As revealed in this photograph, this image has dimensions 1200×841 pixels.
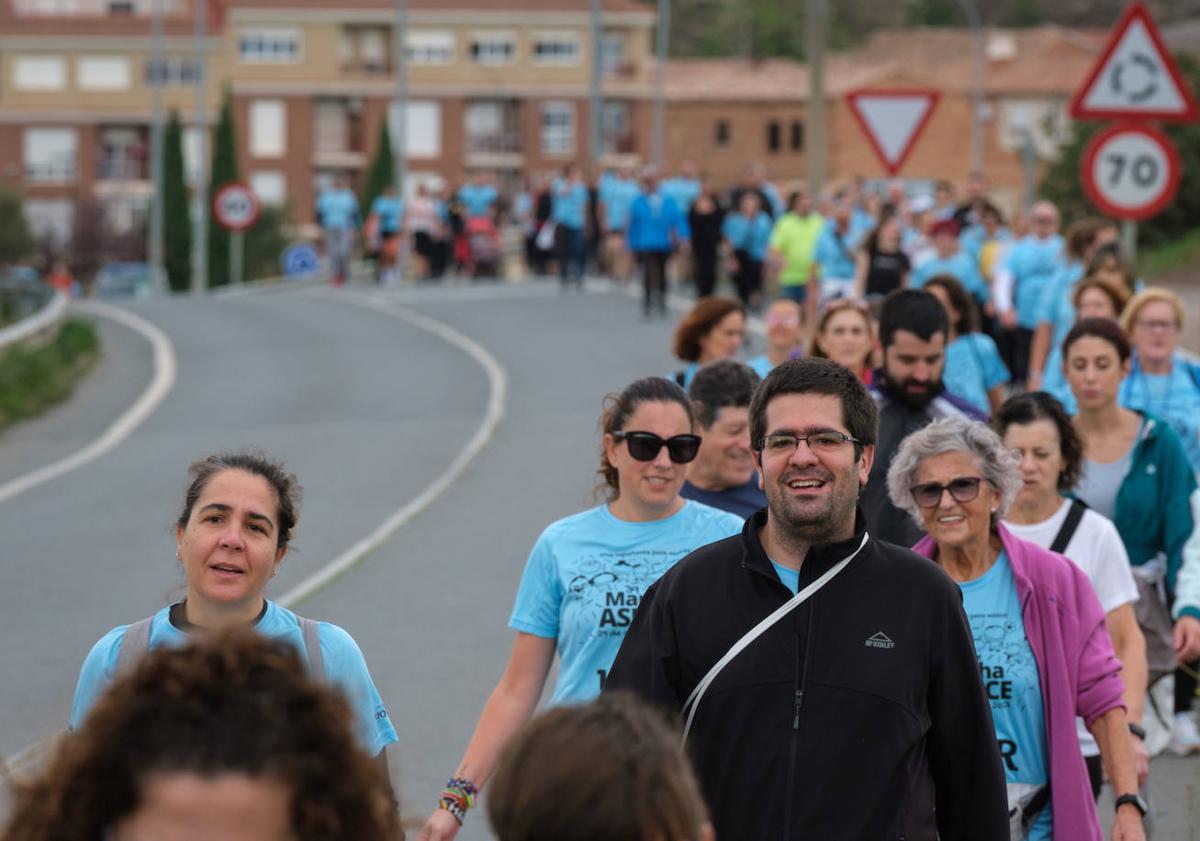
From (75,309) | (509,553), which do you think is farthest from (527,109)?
(509,553)

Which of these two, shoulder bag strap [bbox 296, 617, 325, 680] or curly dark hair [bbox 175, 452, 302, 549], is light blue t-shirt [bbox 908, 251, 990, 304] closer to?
curly dark hair [bbox 175, 452, 302, 549]

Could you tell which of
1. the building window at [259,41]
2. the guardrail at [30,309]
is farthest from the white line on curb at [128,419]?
the building window at [259,41]

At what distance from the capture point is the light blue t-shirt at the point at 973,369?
1066 cm

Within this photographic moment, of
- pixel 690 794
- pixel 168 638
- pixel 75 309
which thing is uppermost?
pixel 690 794

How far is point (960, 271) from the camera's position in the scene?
19062 mm

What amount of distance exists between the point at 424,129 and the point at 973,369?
313 ft

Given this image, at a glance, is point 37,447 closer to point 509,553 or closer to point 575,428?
point 575,428

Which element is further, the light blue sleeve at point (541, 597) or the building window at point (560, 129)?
the building window at point (560, 129)

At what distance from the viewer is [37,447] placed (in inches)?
818

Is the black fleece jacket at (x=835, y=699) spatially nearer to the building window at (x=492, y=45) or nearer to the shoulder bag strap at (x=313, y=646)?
the shoulder bag strap at (x=313, y=646)

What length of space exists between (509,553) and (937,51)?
10649 cm

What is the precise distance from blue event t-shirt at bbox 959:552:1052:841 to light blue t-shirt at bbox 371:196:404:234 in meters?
36.9

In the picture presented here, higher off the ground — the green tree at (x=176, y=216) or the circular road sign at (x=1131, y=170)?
the circular road sign at (x=1131, y=170)

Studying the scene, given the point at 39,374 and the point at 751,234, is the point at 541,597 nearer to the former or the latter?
the point at 39,374
